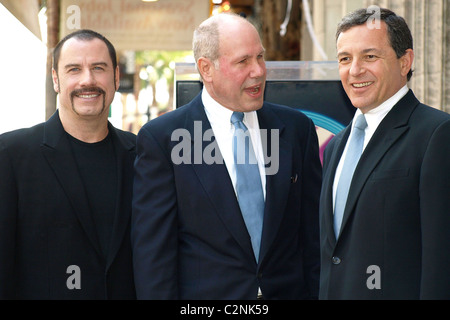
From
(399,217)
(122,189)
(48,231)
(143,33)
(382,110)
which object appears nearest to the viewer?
(399,217)

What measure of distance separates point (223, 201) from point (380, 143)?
0.84 m

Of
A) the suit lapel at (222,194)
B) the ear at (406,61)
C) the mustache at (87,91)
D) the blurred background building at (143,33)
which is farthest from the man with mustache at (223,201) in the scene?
the blurred background building at (143,33)

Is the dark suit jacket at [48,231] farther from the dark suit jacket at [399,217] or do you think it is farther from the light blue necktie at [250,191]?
the dark suit jacket at [399,217]

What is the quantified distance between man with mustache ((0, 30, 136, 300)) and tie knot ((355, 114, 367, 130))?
1348 mm

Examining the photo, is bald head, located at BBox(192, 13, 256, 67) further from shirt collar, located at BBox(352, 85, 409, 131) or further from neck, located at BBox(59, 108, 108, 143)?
shirt collar, located at BBox(352, 85, 409, 131)

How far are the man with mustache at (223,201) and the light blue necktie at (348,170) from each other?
13.6 inches

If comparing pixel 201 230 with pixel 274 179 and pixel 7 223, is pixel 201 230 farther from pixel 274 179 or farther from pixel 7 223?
pixel 7 223

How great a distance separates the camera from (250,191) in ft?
12.0

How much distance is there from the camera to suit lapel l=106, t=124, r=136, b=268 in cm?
386

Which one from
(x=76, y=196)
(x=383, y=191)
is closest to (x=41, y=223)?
(x=76, y=196)

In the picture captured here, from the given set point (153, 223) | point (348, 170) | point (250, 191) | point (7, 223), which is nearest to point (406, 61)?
point (348, 170)

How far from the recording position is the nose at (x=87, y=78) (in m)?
3.96

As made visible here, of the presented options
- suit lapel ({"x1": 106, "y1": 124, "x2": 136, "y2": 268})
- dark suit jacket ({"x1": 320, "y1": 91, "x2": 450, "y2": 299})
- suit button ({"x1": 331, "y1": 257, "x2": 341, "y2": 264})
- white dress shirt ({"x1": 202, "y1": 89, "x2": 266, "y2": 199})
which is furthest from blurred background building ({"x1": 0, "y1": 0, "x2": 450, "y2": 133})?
suit button ({"x1": 331, "y1": 257, "x2": 341, "y2": 264})
